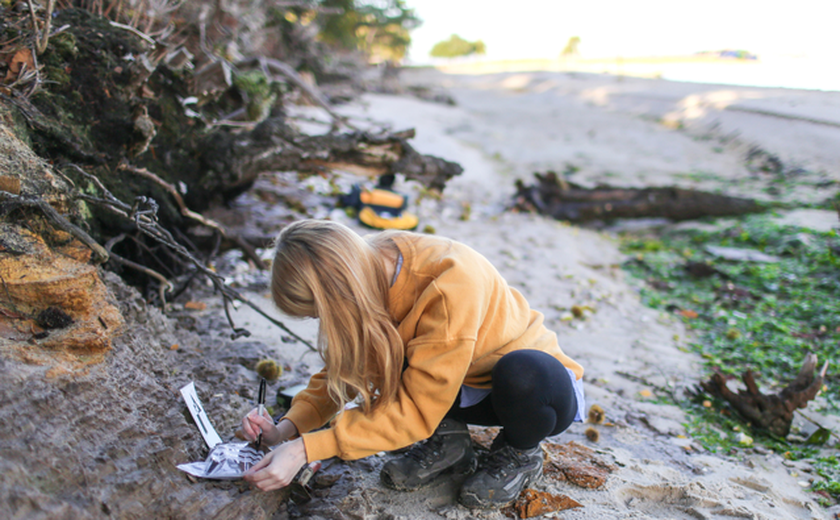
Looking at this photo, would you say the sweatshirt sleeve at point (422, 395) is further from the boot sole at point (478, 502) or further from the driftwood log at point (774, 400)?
the driftwood log at point (774, 400)

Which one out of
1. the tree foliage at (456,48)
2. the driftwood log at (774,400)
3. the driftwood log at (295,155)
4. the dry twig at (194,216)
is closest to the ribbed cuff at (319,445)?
the dry twig at (194,216)

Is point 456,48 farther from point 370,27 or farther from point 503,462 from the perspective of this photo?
point 503,462

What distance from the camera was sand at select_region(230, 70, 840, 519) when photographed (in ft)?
5.60

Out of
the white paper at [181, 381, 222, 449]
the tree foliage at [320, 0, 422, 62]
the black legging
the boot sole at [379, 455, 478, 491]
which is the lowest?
the boot sole at [379, 455, 478, 491]

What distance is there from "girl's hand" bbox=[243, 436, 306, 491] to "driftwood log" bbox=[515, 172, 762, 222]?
4.79 meters

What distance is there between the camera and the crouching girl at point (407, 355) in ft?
4.59

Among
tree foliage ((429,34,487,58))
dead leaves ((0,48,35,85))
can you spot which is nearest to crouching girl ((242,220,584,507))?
dead leaves ((0,48,35,85))

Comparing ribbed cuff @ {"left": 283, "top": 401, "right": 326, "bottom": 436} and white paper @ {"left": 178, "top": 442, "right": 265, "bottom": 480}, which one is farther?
ribbed cuff @ {"left": 283, "top": 401, "right": 326, "bottom": 436}

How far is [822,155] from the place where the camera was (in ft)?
22.7

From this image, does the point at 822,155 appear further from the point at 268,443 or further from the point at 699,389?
the point at 268,443

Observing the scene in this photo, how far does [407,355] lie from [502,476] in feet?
1.68

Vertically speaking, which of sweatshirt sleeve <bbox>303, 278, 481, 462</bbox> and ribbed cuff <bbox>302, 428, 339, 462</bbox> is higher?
sweatshirt sleeve <bbox>303, 278, 481, 462</bbox>

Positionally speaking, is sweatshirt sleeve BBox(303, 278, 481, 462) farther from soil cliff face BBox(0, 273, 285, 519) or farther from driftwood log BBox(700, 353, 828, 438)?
driftwood log BBox(700, 353, 828, 438)

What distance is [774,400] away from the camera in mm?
2312
